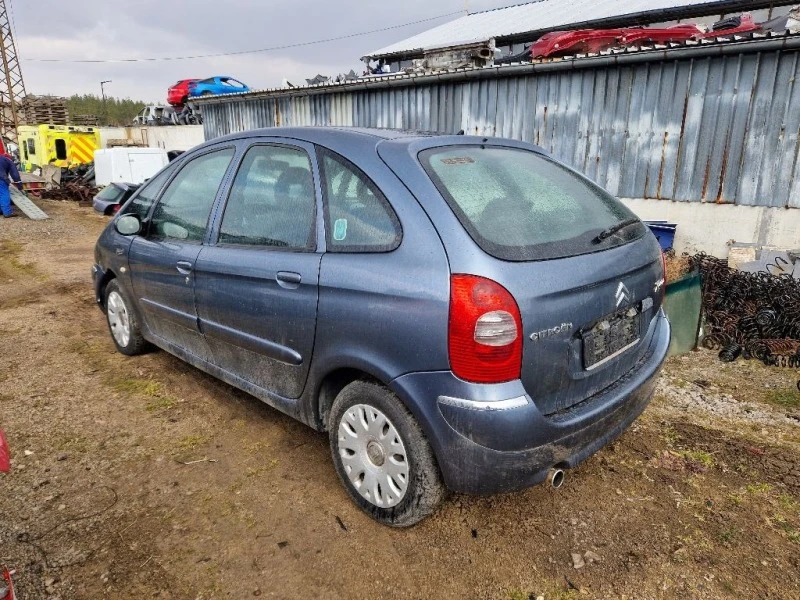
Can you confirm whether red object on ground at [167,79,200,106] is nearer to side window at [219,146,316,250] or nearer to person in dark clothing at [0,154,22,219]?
person in dark clothing at [0,154,22,219]

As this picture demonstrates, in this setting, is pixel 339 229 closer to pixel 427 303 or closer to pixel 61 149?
pixel 427 303

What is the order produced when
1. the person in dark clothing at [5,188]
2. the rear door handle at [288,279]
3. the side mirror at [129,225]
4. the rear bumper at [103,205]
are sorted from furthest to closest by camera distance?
the person in dark clothing at [5,188], the rear bumper at [103,205], the side mirror at [129,225], the rear door handle at [288,279]

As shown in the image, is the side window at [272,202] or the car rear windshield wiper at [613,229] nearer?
the car rear windshield wiper at [613,229]

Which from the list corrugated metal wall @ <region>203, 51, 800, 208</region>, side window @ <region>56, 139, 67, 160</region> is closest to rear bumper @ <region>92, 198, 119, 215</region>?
corrugated metal wall @ <region>203, 51, 800, 208</region>

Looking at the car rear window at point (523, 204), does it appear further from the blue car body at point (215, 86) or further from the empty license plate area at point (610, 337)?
the blue car body at point (215, 86)

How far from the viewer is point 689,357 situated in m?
4.46

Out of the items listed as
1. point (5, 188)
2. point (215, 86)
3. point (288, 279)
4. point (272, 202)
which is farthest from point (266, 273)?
point (215, 86)

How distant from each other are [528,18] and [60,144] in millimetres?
17943

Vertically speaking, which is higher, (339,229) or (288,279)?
(339,229)

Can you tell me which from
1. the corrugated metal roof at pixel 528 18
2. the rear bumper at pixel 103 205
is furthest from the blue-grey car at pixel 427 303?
the corrugated metal roof at pixel 528 18

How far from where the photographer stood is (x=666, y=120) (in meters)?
7.17

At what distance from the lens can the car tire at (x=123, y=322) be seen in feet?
13.1

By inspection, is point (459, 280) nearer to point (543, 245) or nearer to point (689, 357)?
point (543, 245)

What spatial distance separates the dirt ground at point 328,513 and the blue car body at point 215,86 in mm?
19793
